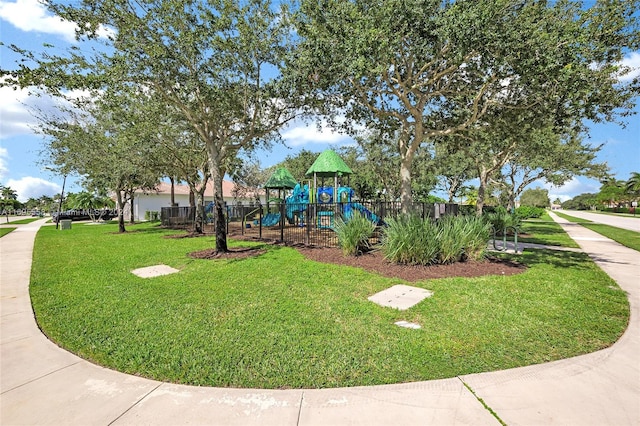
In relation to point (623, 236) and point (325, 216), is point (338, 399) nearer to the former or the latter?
point (325, 216)

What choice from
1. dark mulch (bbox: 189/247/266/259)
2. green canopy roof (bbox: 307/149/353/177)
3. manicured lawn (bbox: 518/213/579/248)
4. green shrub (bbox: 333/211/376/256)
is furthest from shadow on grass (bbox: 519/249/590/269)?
green canopy roof (bbox: 307/149/353/177)

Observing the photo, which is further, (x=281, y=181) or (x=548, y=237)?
(x=281, y=181)

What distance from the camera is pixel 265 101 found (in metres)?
9.97

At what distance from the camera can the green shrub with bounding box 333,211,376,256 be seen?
9.16 m

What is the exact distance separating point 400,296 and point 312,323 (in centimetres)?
207

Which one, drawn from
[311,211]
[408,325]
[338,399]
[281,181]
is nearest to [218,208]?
[311,211]

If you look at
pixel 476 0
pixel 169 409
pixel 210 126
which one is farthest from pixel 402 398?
pixel 210 126

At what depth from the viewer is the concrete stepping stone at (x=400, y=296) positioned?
204 inches

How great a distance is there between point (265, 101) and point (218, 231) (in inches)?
186

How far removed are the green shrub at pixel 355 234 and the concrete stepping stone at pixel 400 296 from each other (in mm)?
2962

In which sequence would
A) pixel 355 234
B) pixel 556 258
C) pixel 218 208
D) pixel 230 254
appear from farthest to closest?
pixel 218 208, pixel 230 254, pixel 556 258, pixel 355 234

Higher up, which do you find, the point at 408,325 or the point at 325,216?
the point at 325,216

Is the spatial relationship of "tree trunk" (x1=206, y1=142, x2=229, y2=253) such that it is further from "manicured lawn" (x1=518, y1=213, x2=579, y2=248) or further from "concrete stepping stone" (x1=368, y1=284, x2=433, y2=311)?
"manicured lawn" (x1=518, y1=213, x2=579, y2=248)

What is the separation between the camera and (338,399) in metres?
2.67
